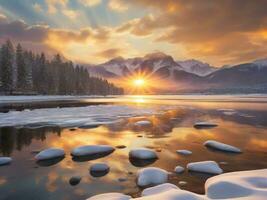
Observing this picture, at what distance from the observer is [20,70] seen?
66562 mm

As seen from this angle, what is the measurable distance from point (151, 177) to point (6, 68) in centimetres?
6544

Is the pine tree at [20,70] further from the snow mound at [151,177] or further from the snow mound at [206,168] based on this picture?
the snow mound at [206,168]

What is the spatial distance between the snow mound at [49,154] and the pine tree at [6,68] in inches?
2344

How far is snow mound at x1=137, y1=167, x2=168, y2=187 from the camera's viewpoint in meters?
7.80

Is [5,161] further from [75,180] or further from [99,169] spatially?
[99,169]

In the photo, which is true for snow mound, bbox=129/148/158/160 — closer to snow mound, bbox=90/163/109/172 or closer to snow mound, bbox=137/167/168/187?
snow mound, bbox=90/163/109/172

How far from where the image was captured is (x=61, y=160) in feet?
34.2

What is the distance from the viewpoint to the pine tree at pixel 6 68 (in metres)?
61.4

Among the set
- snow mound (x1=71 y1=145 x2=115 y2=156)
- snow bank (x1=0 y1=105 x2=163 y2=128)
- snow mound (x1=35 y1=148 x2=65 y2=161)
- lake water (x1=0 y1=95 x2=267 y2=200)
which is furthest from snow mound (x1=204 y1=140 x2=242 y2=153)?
snow bank (x1=0 y1=105 x2=163 y2=128)

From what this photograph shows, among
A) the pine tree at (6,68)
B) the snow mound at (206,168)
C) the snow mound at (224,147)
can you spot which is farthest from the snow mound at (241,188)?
the pine tree at (6,68)

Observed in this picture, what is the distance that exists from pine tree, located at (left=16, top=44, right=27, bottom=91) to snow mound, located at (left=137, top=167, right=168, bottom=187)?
67768mm

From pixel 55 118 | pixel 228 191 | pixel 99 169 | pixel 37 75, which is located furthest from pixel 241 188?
pixel 37 75

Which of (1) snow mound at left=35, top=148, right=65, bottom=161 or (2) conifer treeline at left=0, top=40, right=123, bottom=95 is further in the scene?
(2) conifer treeline at left=0, top=40, right=123, bottom=95

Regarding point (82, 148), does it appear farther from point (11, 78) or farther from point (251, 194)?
point (11, 78)
